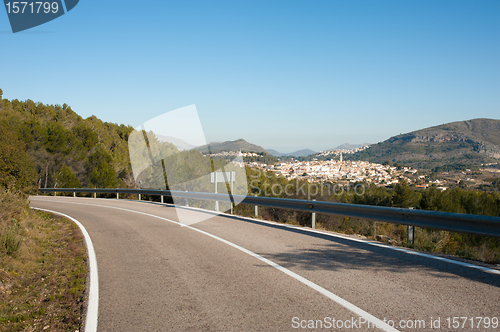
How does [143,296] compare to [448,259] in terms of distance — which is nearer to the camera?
[143,296]

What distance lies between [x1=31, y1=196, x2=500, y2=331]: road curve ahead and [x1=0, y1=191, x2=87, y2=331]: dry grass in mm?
407

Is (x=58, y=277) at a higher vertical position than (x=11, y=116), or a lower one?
lower

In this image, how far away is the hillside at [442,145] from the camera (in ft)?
271

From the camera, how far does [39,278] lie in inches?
221

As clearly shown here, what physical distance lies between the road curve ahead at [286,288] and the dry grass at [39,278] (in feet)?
1.33

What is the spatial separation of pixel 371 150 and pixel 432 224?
106m

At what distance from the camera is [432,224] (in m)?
6.66

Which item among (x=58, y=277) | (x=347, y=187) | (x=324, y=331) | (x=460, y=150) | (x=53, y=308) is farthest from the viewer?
(x=460, y=150)

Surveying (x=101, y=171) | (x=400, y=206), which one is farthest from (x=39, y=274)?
(x=101, y=171)

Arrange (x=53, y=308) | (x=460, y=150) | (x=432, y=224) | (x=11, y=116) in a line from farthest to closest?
(x=460, y=150)
(x=11, y=116)
(x=432, y=224)
(x=53, y=308)

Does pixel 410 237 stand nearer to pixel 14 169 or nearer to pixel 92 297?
pixel 92 297

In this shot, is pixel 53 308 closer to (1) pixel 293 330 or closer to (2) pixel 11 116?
(1) pixel 293 330

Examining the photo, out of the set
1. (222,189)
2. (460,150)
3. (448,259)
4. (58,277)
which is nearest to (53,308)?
(58,277)

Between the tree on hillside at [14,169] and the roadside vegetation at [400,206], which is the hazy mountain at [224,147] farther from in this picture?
the tree on hillside at [14,169]
